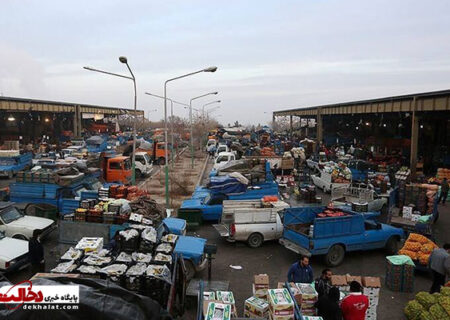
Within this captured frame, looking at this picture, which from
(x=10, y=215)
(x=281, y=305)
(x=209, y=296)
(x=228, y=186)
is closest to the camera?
(x=281, y=305)

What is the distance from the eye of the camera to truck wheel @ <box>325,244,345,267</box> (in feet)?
39.4

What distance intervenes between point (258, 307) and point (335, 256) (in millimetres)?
5659

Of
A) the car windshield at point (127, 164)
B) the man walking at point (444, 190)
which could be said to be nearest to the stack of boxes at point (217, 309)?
the man walking at point (444, 190)

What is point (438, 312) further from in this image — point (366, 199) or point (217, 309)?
point (366, 199)

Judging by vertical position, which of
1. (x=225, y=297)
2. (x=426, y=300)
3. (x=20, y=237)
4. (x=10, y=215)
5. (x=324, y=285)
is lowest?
(x=426, y=300)

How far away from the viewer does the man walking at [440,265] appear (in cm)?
936

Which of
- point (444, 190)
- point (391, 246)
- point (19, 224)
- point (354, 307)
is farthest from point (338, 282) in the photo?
point (444, 190)

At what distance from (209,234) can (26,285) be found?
10.1m

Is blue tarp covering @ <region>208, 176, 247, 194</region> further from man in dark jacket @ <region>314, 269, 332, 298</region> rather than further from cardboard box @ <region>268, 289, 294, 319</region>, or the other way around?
cardboard box @ <region>268, 289, 294, 319</region>

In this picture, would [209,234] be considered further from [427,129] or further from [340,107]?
[340,107]

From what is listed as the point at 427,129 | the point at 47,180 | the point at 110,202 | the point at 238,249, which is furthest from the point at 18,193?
the point at 427,129

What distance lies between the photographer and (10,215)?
44.1ft

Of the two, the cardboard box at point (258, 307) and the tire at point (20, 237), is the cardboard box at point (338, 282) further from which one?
the tire at point (20, 237)

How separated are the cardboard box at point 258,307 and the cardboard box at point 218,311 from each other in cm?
87
